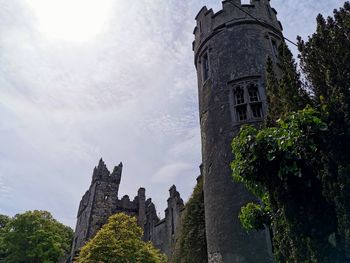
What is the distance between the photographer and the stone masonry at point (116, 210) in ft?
73.0

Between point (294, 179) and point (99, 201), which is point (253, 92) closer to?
point (294, 179)

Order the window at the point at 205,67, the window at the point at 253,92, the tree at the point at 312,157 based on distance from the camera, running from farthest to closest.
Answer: the window at the point at 205,67, the window at the point at 253,92, the tree at the point at 312,157

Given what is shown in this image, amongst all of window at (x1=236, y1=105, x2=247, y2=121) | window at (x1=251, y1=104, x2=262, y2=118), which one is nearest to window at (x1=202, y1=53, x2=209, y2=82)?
window at (x1=236, y1=105, x2=247, y2=121)

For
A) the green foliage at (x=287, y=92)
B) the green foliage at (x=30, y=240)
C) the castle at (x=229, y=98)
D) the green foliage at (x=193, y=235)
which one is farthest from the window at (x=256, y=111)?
the green foliage at (x=30, y=240)

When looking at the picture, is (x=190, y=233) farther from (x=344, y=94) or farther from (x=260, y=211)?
(x=344, y=94)

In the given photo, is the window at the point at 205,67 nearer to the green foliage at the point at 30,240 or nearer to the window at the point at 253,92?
the window at the point at 253,92

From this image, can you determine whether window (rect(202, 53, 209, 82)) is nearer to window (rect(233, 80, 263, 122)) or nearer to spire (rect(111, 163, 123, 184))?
window (rect(233, 80, 263, 122))

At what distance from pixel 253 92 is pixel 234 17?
357 cm

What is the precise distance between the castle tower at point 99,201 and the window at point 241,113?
63.2 ft

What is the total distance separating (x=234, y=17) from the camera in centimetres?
1258

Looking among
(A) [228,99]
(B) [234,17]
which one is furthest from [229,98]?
(B) [234,17]

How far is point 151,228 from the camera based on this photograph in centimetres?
2675

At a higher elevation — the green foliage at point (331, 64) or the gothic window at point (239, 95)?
the gothic window at point (239, 95)

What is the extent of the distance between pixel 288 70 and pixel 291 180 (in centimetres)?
220
